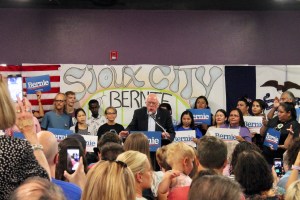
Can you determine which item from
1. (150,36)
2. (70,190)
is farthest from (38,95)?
(70,190)

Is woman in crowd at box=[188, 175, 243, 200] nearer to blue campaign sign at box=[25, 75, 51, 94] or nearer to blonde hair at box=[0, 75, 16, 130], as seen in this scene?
blonde hair at box=[0, 75, 16, 130]

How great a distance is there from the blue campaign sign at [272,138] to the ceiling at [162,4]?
13.1 ft

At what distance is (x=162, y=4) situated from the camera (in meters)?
11.0

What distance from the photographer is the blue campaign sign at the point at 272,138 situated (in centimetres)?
734

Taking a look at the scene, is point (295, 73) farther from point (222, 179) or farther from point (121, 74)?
point (222, 179)

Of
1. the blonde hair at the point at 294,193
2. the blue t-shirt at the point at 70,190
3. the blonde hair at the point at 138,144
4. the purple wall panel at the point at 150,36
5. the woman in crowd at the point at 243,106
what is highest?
the purple wall panel at the point at 150,36

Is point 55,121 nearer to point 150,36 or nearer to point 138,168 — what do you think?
point 150,36

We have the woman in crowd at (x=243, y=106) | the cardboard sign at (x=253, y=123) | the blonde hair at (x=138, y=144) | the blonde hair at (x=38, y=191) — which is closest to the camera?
the blonde hair at (x=38, y=191)

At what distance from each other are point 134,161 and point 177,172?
0.62m

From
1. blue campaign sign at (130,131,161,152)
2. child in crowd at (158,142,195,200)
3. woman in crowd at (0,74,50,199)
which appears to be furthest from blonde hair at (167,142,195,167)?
blue campaign sign at (130,131,161,152)

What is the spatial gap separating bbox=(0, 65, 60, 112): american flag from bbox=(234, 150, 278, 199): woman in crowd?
7077mm

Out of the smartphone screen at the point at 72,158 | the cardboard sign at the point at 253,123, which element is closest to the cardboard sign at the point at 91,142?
the cardboard sign at the point at 253,123

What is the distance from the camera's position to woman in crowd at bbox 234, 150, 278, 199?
336 cm

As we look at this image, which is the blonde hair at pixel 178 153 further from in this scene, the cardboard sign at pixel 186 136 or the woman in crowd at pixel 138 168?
the cardboard sign at pixel 186 136
